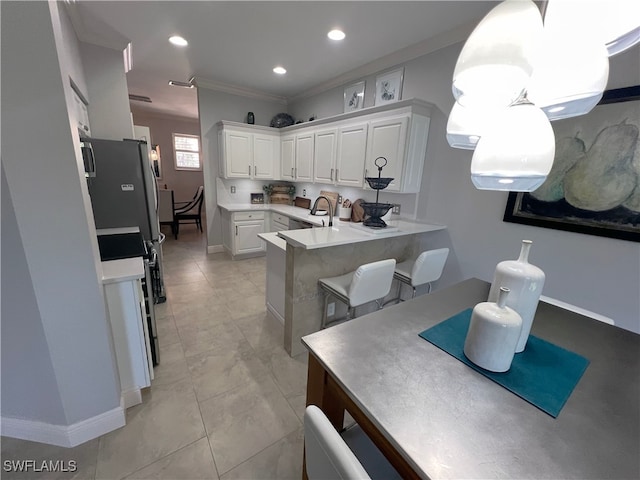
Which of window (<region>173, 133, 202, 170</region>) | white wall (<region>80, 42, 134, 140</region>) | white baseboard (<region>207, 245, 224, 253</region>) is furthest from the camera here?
window (<region>173, 133, 202, 170</region>)

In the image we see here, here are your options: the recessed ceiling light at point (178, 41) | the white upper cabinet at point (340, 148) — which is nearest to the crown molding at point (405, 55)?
the white upper cabinet at point (340, 148)

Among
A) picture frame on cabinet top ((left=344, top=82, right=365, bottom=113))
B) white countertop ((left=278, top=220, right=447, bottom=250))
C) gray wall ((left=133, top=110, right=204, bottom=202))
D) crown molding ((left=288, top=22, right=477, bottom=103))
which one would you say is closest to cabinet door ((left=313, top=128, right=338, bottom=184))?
picture frame on cabinet top ((left=344, top=82, right=365, bottom=113))

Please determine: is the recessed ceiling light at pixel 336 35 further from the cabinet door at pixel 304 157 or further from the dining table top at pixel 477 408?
the dining table top at pixel 477 408

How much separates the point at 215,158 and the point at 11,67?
3.50m

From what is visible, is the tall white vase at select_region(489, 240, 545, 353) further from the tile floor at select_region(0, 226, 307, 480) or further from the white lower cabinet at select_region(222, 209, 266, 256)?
the white lower cabinet at select_region(222, 209, 266, 256)

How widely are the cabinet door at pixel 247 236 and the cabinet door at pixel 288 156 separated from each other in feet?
3.09

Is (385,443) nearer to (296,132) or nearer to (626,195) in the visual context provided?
(626,195)

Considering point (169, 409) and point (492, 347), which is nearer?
point (492, 347)

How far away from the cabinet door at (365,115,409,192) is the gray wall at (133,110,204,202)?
5.83m

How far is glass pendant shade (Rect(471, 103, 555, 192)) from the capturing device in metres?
0.81

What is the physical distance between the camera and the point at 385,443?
0.70 meters

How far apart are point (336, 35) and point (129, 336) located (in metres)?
3.00

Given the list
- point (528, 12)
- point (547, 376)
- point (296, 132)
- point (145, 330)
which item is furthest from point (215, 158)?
point (547, 376)

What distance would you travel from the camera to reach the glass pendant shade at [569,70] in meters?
0.64
